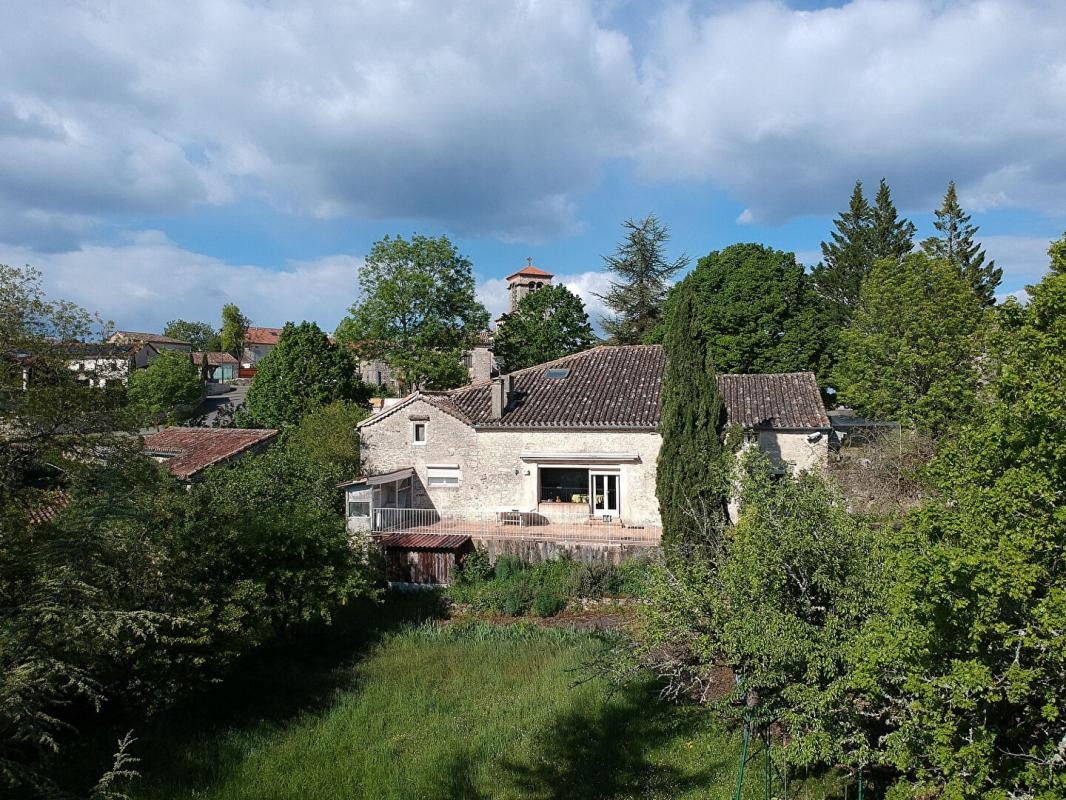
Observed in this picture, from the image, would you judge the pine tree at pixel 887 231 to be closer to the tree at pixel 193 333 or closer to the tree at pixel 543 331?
the tree at pixel 543 331

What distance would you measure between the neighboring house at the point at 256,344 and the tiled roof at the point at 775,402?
232 ft

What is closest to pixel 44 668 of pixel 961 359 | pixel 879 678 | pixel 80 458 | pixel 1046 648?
pixel 80 458

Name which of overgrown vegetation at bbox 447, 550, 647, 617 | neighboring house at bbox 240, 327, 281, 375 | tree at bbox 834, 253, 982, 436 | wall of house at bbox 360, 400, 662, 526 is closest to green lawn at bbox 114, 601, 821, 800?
overgrown vegetation at bbox 447, 550, 647, 617

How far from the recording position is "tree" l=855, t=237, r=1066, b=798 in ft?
19.4

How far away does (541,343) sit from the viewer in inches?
1841

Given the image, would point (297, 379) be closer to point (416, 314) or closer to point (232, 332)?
point (416, 314)

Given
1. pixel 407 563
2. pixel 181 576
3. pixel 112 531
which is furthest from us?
pixel 407 563

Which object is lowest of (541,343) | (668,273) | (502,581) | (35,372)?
(502,581)

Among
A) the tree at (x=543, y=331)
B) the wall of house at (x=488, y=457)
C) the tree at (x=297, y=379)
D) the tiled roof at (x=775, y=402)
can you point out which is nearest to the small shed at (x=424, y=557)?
the wall of house at (x=488, y=457)

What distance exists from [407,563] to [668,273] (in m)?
29.7

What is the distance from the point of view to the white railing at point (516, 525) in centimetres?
2292

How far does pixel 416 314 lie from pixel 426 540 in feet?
70.5

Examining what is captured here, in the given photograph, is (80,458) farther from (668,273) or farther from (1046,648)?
(668,273)

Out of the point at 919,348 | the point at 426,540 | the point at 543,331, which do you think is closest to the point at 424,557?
the point at 426,540
